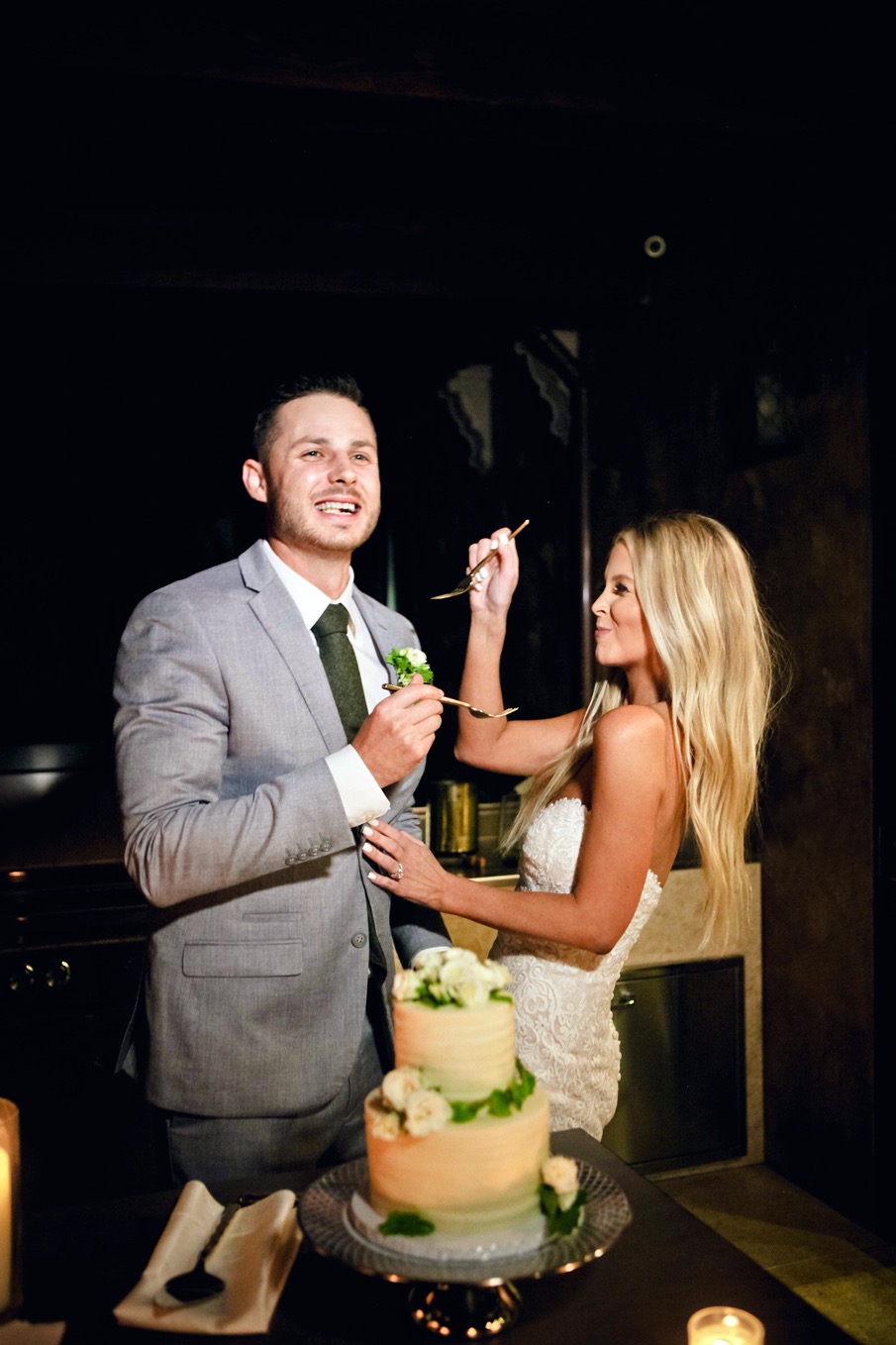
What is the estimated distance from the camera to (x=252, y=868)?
1.74 metres

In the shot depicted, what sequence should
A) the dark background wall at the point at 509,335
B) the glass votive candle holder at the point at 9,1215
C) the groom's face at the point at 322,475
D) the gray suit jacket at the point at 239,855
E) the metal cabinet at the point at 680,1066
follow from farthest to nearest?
the metal cabinet at the point at 680,1066 → the dark background wall at the point at 509,335 → the groom's face at the point at 322,475 → the gray suit jacket at the point at 239,855 → the glass votive candle holder at the point at 9,1215

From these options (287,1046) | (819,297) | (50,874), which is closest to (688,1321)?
(287,1046)

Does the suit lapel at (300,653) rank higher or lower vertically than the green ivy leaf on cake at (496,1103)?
higher

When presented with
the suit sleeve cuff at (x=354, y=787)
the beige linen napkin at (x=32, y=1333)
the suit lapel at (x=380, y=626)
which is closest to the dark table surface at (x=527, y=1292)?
the beige linen napkin at (x=32, y=1333)

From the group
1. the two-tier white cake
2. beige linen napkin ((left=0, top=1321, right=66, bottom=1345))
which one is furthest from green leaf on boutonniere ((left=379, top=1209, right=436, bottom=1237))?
beige linen napkin ((left=0, top=1321, right=66, bottom=1345))

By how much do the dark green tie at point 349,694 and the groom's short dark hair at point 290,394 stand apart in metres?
0.36

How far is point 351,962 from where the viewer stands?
1.92 metres

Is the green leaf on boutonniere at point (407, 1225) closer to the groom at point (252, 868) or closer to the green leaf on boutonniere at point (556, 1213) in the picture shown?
the green leaf on boutonniere at point (556, 1213)

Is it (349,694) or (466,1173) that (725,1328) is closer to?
(466,1173)

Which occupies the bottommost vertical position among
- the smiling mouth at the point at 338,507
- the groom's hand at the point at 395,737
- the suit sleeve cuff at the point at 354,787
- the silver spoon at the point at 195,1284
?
the silver spoon at the point at 195,1284

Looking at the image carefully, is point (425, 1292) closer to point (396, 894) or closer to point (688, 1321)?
point (688, 1321)

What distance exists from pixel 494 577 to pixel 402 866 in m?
0.92

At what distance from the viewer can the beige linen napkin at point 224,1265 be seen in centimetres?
110

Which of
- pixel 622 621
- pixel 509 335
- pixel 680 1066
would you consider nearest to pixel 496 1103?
pixel 622 621
